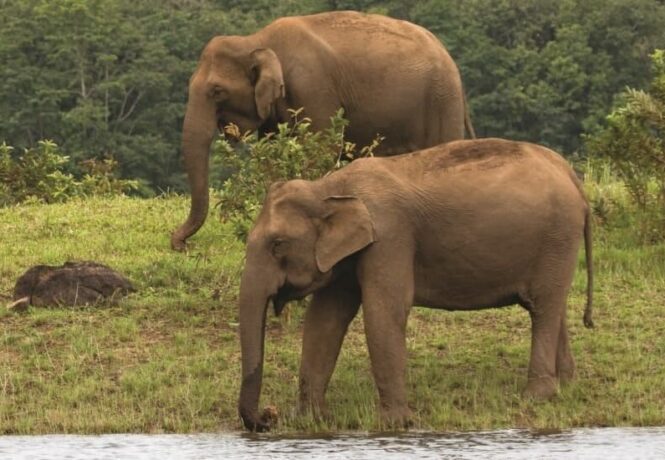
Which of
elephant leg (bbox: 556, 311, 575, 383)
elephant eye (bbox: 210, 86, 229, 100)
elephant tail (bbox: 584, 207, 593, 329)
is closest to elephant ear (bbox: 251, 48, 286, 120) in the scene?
elephant eye (bbox: 210, 86, 229, 100)

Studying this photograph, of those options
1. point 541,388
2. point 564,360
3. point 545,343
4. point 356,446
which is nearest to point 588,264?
point 564,360

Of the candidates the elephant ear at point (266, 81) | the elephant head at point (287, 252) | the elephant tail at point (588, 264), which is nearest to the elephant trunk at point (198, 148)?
the elephant ear at point (266, 81)

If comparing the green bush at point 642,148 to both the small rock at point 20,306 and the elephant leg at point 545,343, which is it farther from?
the small rock at point 20,306

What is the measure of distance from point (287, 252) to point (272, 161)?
3.18m

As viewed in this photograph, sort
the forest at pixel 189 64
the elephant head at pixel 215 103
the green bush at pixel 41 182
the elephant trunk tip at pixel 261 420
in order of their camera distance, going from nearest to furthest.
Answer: the elephant trunk tip at pixel 261 420
the elephant head at pixel 215 103
the green bush at pixel 41 182
the forest at pixel 189 64

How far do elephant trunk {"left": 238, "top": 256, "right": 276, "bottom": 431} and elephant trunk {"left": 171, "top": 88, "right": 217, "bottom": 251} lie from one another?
4962 millimetres

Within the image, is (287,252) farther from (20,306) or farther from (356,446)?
(20,306)

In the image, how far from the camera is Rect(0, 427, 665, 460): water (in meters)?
12.6

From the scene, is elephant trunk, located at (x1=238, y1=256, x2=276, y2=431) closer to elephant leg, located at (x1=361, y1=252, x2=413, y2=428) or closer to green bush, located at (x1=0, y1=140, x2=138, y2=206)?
elephant leg, located at (x1=361, y1=252, x2=413, y2=428)

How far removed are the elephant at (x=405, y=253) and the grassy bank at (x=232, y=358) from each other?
400mm

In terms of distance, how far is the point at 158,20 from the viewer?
255 ft

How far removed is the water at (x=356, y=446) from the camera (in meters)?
12.6

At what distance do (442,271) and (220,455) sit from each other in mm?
2263

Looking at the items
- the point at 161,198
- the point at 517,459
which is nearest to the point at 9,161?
the point at 161,198
